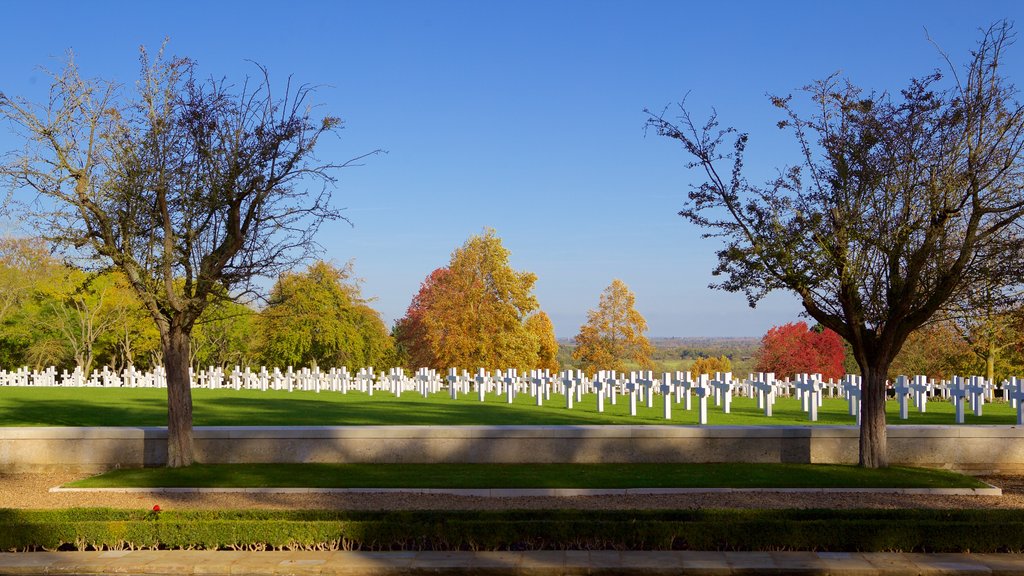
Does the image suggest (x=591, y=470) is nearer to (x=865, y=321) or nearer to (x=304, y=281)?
(x=865, y=321)

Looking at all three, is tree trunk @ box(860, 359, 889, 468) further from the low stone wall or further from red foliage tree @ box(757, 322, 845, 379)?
red foliage tree @ box(757, 322, 845, 379)

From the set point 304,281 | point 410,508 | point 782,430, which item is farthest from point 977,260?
point 304,281

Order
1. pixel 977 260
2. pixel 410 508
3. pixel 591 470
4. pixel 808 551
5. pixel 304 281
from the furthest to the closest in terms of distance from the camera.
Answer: pixel 304 281 → pixel 591 470 → pixel 977 260 → pixel 410 508 → pixel 808 551

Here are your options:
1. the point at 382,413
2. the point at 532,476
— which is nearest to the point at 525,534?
the point at 532,476

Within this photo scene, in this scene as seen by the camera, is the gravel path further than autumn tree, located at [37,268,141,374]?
No

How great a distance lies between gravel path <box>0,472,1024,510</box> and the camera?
1186 centimetres

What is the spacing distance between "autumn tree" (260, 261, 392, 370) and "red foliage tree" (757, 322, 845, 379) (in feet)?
70.0

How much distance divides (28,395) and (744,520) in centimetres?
2407

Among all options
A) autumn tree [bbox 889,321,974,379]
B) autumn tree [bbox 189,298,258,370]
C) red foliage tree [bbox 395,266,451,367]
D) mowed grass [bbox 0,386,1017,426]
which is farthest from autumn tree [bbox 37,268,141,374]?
autumn tree [bbox 889,321,974,379]

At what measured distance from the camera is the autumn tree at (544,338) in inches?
1938

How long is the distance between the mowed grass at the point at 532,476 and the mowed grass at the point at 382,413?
12.2 ft

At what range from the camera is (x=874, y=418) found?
1383 centimetres

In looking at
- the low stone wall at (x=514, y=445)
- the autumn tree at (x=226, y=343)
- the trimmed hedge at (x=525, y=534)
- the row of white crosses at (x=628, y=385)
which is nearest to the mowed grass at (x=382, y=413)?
the row of white crosses at (x=628, y=385)

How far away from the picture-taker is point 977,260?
13.2 meters
